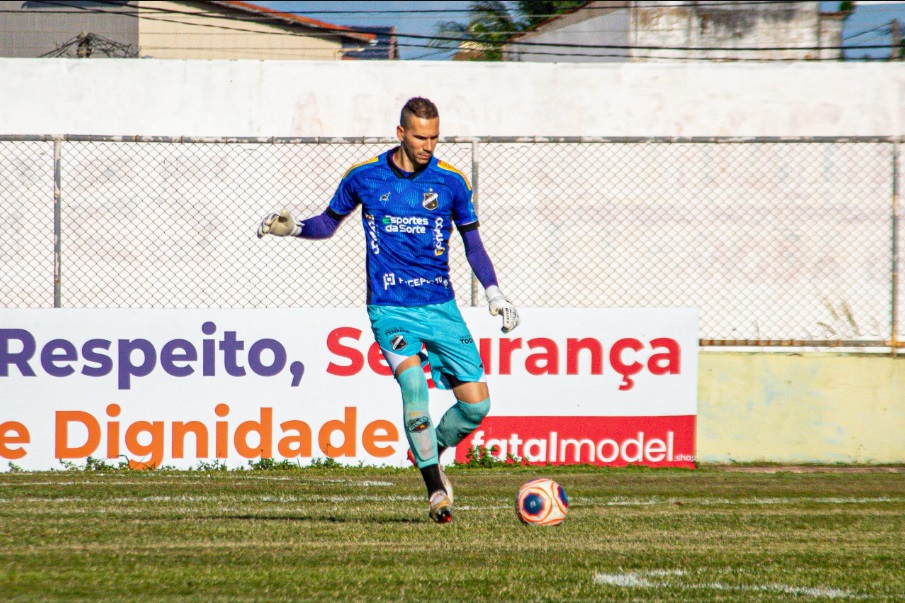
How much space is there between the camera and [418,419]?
5938 millimetres

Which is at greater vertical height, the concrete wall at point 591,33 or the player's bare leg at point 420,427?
the concrete wall at point 591,33

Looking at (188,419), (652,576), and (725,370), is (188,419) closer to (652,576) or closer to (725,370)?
(725,370)

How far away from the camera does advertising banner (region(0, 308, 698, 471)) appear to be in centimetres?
921

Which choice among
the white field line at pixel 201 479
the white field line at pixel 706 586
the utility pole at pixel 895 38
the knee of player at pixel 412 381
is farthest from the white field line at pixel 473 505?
the utility pole at pixel 895 38

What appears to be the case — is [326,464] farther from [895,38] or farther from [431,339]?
[895,38]

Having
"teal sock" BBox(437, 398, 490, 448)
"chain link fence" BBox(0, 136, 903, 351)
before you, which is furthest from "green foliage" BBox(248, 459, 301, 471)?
"chain link fence" BBox(0, 136, 903, 351)

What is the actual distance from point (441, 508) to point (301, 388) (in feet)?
12.7

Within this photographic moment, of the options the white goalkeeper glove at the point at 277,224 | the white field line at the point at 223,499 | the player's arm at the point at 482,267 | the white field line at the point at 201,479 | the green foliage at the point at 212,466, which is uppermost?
the white goalkeeper glove at the point at 277,224

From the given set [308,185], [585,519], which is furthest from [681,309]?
[308,185]

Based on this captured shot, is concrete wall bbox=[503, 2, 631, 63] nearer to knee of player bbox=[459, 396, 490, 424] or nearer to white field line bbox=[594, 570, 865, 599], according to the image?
knee of player bbox=[459, 396, 490, 424]

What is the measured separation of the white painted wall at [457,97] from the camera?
19.5 m

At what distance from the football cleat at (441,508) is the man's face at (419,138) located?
1.79 metres

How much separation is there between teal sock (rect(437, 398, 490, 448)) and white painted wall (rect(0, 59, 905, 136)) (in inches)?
540

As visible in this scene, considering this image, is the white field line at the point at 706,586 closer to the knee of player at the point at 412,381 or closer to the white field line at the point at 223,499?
the knee of player at the point at 412,381
